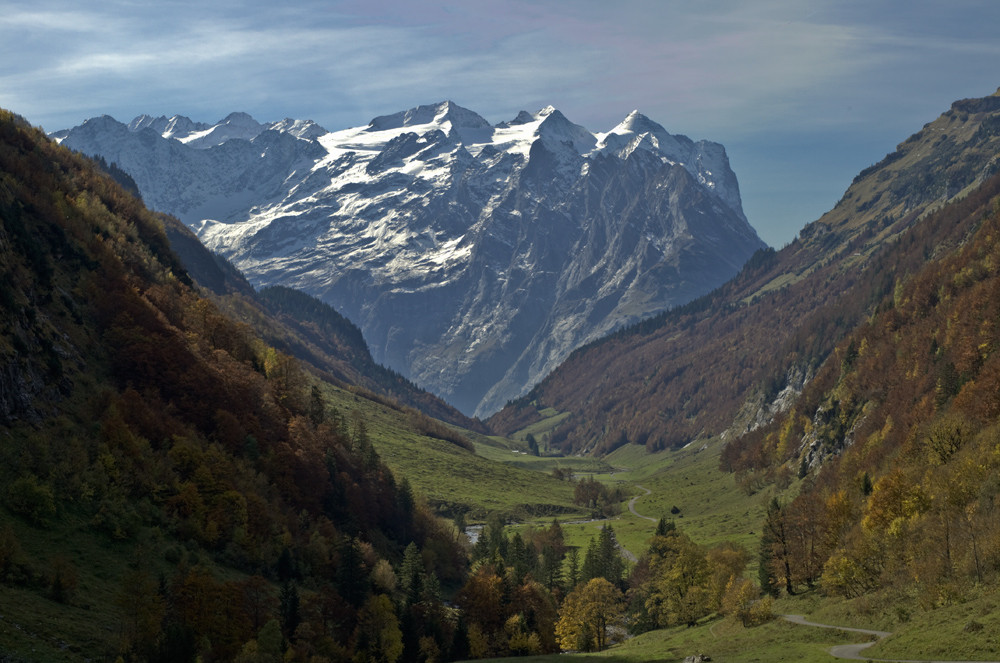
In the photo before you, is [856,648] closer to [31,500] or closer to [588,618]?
[588,618]

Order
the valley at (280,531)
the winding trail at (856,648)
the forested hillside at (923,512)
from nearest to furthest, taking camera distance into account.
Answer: the winding trail at (856,648) < the valley at (280,531) < the forested hillside at (923,512)

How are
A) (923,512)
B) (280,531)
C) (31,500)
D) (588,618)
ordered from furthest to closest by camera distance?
1. (588,618)
2. (280,531)
3. (923,512)
4. (31,500)

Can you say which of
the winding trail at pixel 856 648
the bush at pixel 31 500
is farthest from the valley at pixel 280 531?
the winding trail at pixel 856 648

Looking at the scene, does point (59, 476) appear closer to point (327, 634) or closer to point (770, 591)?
point (327, 634)

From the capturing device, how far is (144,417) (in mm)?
109500

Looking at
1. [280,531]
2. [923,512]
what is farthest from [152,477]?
[923,512]

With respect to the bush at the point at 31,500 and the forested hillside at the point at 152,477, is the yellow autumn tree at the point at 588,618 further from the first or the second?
the bush at the point at 31,500

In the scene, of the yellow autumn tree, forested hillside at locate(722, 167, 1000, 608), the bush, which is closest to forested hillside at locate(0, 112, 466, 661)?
the bush

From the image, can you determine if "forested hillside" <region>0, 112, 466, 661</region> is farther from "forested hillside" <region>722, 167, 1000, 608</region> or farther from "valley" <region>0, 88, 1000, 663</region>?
"forested hillside" <region>722, 167, 1000, 608</region>

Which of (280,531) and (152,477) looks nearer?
(152,477)

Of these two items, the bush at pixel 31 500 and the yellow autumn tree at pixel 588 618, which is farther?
the yellow autumn tree at pixel 588 618

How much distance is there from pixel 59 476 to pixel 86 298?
46881 mm

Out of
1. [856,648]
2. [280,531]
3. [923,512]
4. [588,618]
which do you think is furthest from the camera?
[588,618]

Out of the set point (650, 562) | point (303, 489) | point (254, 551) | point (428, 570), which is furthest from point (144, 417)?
point (650, 562)
